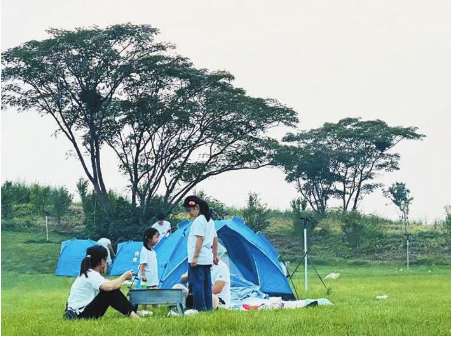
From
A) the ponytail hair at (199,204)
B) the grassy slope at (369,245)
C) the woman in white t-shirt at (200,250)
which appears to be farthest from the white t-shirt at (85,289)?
the grassy slope at (369,245)

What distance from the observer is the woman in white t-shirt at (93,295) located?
280 inches

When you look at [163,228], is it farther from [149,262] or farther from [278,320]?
[278,320]

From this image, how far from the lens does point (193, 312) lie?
7.59 meters

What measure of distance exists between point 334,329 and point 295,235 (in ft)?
65.8

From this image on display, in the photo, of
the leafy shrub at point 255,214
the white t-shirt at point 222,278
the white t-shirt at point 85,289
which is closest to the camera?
the white t-shirt at point 85,289

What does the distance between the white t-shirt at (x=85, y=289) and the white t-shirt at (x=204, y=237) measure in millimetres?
1005

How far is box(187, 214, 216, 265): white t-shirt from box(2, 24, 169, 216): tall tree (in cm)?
1650

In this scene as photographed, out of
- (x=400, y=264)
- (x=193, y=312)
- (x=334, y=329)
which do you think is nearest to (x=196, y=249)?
(x=193, y=312)

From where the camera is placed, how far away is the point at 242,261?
11156 millimetres

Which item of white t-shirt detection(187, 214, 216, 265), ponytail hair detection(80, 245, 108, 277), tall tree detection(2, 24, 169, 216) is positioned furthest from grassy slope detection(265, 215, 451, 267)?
ponytail hair detection(80, 245, 108, 277)

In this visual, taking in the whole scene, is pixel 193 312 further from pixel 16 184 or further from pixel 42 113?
pixel 16 184

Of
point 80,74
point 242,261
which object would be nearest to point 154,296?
point 242,261

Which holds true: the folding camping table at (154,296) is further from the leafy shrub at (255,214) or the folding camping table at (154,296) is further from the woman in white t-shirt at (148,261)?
the leafy shrub at (255,214)

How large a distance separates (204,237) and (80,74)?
16976mm
